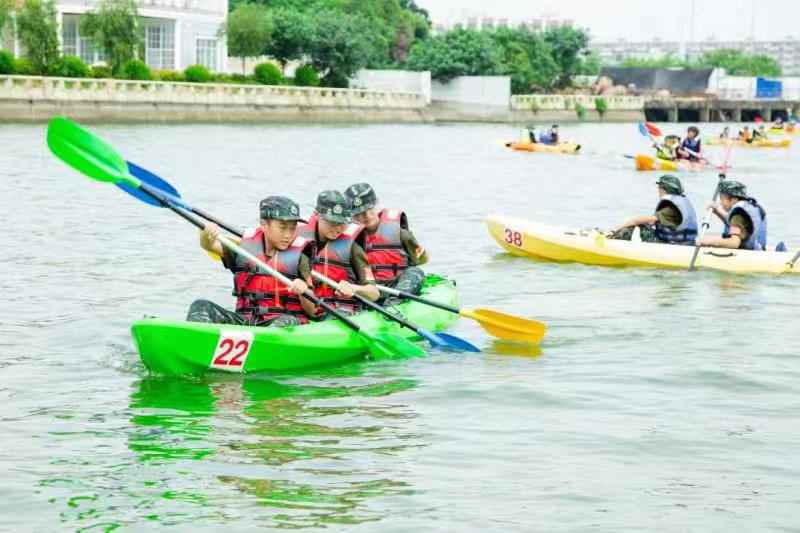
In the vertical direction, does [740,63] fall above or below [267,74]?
above

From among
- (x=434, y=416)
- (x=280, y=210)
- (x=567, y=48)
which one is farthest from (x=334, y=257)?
(x=567, y=48)

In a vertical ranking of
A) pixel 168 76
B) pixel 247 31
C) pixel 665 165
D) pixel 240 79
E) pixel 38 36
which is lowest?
pixel 665 165

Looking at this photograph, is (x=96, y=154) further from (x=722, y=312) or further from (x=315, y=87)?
(x=315, y=87)

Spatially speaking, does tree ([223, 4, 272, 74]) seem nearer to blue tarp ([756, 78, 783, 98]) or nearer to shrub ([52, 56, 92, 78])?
shrub ([52, 56, 92, 78])

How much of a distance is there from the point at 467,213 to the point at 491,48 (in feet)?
211

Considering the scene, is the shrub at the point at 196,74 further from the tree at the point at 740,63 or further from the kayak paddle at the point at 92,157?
the tree at the point at 740,63

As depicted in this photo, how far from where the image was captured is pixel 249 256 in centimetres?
1080

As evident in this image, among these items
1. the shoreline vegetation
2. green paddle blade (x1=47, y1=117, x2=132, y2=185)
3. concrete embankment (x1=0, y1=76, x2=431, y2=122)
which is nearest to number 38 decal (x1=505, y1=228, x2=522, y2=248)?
green paddle blade (x1=47, y1=117, x2=132, y2=185)

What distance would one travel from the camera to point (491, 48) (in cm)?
9119

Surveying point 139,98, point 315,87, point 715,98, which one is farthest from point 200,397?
point 715,98

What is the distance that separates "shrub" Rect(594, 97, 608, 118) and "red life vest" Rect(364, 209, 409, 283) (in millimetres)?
86298

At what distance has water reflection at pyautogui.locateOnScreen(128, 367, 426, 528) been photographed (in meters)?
8.34

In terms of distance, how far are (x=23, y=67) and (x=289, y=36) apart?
2237cm

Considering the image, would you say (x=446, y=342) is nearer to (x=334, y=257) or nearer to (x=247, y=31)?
(x=334, y=257)
